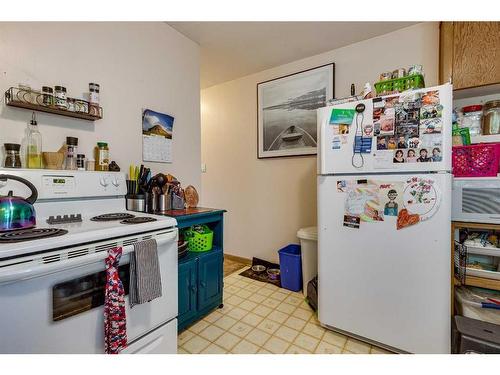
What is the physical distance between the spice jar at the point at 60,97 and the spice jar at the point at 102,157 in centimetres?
28

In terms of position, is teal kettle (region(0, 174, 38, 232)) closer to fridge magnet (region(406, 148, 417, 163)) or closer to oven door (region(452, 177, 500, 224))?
fridge magnet (region(406, 148, 417, 163))

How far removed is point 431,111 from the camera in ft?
4.04

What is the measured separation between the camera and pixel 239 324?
169 cm

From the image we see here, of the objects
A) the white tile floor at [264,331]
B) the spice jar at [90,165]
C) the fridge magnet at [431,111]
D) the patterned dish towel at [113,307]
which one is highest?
the fridge magnet at [431,111]

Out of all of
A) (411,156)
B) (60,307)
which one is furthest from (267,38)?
(60,307)

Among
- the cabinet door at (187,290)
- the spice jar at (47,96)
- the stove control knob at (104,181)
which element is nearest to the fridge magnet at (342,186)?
the cabinet door at (187,290)

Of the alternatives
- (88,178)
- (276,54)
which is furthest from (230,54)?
(88,178)

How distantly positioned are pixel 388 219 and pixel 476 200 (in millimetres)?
492

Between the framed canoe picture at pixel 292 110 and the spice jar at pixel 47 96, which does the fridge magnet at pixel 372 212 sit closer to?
the framed canoe picture at pixel 292 110

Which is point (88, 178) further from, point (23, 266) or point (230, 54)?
point (230, 54)

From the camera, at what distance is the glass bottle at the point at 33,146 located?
121cm

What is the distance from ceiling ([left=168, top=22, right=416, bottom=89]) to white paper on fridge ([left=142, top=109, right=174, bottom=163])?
797mm

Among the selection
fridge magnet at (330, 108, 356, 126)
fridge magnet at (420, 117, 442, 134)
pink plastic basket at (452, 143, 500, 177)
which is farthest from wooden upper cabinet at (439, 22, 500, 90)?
fridge magnet at (330, 108, 356, 126)

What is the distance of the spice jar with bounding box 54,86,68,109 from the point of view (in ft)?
4.11
